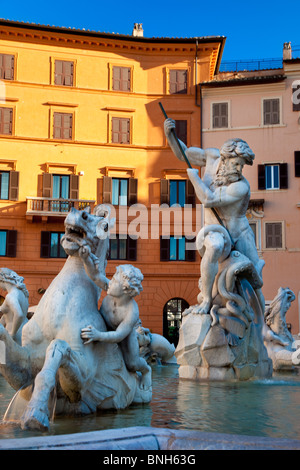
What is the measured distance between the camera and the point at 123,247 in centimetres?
3228

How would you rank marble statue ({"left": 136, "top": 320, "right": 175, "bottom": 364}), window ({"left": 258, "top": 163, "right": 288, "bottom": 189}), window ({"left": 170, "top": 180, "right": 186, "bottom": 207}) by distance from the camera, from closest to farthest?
marble statue ({"left": 136, "top": 320, "right": 175, "bottom": 364}) → window ({"left": 258, "top": 163, "right": 288, "bottom": 189}) → window ({"left": 170, "top": 180, "right": 186, "bottom": 207})


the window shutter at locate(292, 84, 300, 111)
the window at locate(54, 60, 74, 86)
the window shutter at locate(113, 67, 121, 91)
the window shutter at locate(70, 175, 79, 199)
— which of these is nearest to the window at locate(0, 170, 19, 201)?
the window shutter at locate(70, 175, 79, 199)

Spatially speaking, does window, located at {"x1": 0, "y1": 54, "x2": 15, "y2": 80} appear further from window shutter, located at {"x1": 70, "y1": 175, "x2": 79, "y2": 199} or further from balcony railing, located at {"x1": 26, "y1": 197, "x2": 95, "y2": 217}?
balcony railing, located at {"x1": 26, "y1": 197, "x2": 95, "y2": 217}

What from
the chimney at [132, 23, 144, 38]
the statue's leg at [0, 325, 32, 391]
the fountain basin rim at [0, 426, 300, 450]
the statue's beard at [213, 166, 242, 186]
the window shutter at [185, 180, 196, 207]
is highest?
the chimney at [132, 23, 144, 38]

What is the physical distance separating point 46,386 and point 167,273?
2924 cm

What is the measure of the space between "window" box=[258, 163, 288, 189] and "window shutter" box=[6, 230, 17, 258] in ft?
42.6

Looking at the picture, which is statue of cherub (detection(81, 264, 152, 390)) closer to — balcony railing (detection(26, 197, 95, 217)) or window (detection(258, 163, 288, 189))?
balcony railing (detection(26, 197, 95, 217))

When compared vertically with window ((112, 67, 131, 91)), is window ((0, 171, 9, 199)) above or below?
below

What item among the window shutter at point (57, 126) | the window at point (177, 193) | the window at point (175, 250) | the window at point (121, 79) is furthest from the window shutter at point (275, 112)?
the window shutter at point (57, 126)

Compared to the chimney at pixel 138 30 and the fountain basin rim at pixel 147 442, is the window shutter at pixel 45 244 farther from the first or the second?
the fountain basin rim at pixel 147 442

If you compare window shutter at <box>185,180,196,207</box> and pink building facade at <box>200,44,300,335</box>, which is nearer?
pink building facade at <box>200,44,300,335</box>

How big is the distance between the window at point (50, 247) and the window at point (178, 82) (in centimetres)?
1044

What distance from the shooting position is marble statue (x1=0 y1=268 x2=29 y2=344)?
6.88 metres

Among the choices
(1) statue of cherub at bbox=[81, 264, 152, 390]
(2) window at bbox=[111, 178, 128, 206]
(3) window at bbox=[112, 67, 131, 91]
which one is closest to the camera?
(1) statue of cherub at bbox=[81, 264, 152, 390]
